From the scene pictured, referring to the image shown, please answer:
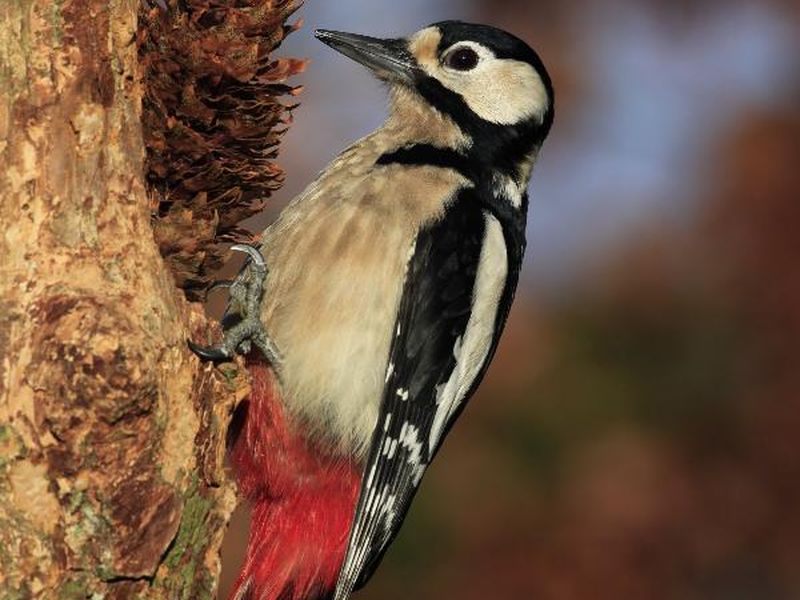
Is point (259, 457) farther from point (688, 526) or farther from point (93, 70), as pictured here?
point (688, 526)

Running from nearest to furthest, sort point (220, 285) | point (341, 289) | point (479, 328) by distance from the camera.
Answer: point (220, 285) < point (341, 289) < point (479, 328)

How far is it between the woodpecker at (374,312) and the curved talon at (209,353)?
0.27 meters

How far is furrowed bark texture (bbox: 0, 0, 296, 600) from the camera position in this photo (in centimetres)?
252

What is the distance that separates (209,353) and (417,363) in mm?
883

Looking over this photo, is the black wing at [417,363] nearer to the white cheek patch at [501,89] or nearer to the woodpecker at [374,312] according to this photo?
the woodpecker at [374,312]

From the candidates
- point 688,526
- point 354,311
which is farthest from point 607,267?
point 354,311

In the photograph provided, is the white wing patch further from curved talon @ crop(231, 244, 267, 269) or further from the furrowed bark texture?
the furrowed bark texture

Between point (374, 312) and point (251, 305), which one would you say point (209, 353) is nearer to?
point (251, 305)

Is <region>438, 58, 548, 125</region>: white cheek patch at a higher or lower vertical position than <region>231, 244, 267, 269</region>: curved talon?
higher

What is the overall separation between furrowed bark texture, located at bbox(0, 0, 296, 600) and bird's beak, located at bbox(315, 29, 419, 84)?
1363 millimetres

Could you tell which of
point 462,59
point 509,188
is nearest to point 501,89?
point 462,59

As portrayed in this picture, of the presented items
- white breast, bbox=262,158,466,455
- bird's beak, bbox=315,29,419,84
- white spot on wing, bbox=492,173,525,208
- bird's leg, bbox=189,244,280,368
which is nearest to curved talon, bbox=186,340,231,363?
bird's leg, bbox=189,244,280,368

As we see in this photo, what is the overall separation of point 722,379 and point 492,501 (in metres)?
1.04

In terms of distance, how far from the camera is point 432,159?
3.83 meters
